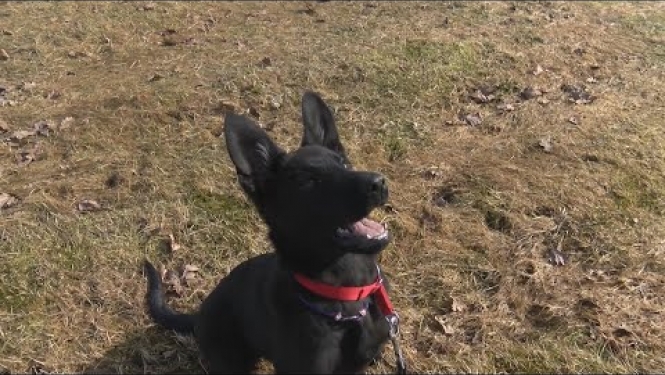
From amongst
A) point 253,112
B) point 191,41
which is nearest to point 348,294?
point 253,112

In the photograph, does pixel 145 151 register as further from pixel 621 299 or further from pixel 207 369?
pixel 621 299

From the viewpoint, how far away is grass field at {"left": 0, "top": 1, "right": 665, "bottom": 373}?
14.4 ft

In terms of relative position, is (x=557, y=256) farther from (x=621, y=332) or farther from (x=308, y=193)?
(x=308, y=193)

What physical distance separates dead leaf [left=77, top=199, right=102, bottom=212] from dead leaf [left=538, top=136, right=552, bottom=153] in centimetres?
422

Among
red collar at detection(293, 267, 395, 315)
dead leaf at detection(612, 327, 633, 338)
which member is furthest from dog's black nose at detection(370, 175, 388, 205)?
dead leaf at detection(612, 327, 633, 338)

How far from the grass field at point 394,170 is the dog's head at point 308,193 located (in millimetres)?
1410

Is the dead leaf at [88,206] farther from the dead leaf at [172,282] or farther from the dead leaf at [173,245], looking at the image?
the dead leaf at [172,282]

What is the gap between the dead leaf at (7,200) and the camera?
552 centimetres

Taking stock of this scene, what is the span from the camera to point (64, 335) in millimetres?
4445

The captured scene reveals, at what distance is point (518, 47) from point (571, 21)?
163cm

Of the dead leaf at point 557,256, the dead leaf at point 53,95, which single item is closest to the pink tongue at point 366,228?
the dead leaf at point 557,256

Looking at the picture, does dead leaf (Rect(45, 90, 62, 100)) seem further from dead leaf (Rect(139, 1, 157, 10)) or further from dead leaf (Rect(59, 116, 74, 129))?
dead leaf (Rect(139, 1, 157, 10))

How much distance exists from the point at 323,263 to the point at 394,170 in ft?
Result: 9.85

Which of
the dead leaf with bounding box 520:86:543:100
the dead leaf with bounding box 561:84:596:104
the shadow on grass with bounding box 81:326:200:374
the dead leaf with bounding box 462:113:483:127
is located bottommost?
the shadow on grass with bounding box 81:326:200:374
